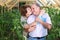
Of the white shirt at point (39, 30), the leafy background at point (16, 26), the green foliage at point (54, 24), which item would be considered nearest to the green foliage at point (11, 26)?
the leafy background at point (16, 26)

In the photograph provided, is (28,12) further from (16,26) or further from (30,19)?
(16,26)

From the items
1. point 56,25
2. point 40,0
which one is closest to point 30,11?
point 40,0

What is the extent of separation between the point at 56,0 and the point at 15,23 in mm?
436

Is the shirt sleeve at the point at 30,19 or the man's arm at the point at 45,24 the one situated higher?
the shirt sleeve at the point at 30,19

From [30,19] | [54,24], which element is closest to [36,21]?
[30,19]

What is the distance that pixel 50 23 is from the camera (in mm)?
2236

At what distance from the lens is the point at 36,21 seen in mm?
2234

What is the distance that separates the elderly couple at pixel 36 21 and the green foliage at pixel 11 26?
59 millimetres

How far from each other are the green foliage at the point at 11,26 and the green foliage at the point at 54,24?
272 mm

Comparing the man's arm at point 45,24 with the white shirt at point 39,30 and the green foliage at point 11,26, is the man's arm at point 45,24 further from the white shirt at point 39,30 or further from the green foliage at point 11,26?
the green foliage at point 11,26

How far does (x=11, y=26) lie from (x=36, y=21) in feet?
0.77

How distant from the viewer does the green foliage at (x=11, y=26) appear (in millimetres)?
2234

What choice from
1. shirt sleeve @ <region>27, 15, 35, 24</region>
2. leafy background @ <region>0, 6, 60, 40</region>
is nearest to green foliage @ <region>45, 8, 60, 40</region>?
leafy background @ <region>0, 6, 60, 40</region>

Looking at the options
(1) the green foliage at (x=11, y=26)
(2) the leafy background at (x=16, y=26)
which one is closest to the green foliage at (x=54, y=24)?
(2) the leafy background at (x=16, y=26)
